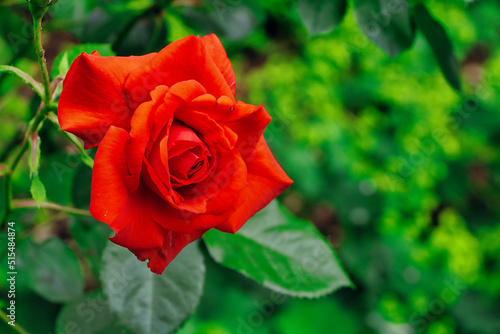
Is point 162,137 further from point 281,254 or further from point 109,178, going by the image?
point 281,254

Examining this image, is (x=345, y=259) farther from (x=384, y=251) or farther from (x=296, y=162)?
(x=296, y=162)

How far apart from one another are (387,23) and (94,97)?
0.46 metres

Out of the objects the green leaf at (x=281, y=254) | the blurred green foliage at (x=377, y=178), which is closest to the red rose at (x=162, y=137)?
the green leaf at (x=281, y=254)

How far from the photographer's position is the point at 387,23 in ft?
2.18

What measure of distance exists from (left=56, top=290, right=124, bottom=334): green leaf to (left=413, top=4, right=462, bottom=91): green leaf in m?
0.61

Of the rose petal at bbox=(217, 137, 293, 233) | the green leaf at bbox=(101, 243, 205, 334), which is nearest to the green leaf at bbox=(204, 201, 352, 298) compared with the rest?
the green leaf at bbox=(101, 243, 205, 334)

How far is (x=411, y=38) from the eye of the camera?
0.67m

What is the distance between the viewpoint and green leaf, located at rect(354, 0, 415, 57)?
25.7 inches

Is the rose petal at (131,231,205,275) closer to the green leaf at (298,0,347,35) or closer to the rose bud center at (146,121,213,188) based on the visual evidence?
the rose bud center at (146,121,213,188)

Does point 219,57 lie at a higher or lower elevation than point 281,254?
higher

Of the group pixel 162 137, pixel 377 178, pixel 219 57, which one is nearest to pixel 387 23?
pixel 219 57

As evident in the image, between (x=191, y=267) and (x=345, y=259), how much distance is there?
1.24 meters

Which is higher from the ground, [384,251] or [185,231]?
[185,231]

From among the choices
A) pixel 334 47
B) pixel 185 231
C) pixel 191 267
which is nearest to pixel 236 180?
pixel 185 231
